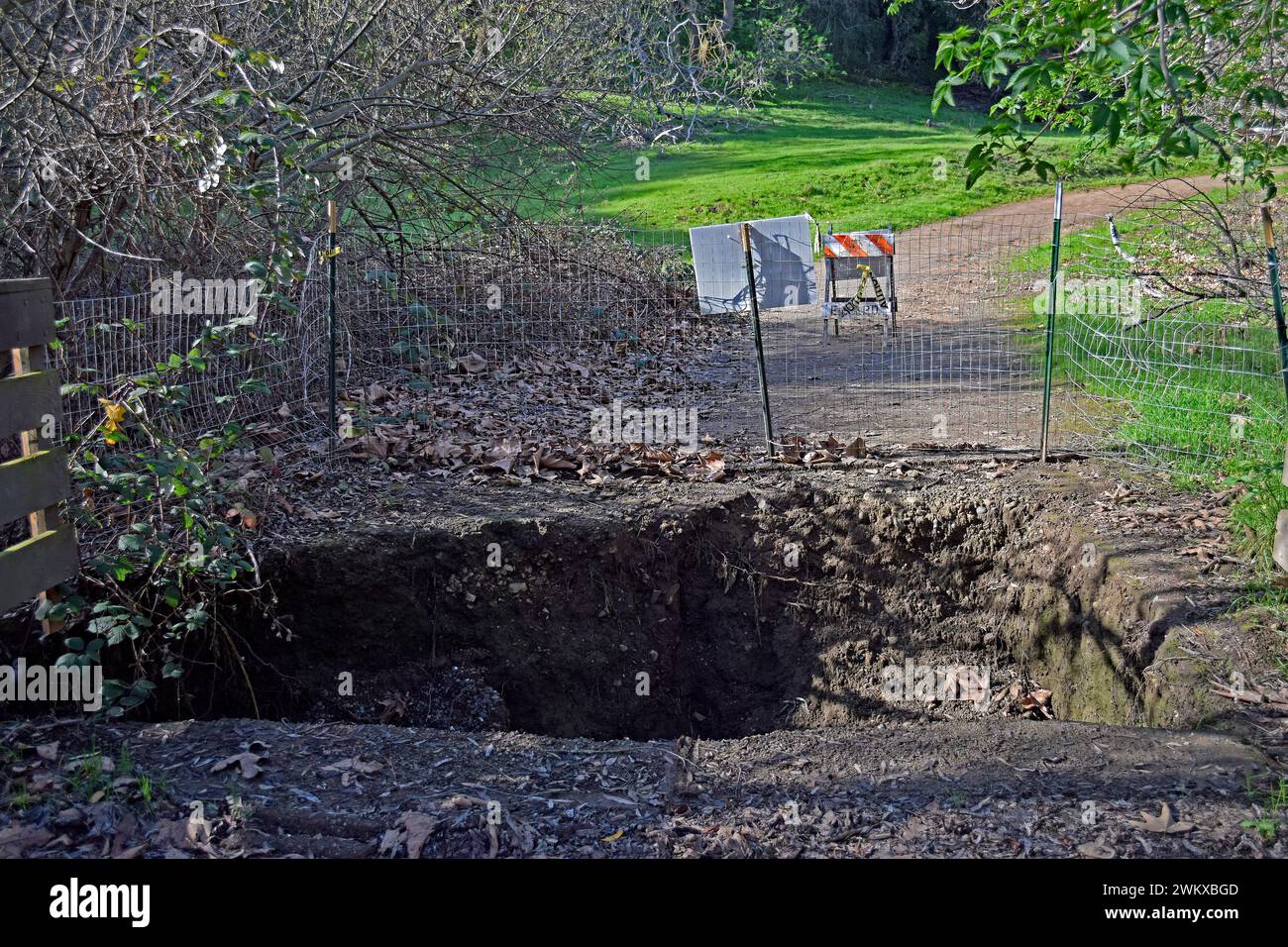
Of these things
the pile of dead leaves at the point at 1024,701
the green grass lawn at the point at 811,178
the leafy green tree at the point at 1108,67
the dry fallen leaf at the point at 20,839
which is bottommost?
the pile of dead leaves at the point at 1024,701

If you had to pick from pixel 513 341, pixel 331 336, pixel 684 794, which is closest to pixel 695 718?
pixel 684 794

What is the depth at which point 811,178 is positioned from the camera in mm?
20094

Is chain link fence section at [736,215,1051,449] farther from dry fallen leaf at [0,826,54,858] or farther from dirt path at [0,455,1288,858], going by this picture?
dry fallen leaf at [0,826,54,858]

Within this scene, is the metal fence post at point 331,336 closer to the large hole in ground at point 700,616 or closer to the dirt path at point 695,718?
the dirt path at point 695,718

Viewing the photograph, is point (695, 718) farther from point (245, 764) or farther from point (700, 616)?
point (245, 764)

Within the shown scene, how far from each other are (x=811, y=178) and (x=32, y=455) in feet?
58.3

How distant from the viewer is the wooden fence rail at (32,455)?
4254mm

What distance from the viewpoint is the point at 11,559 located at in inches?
168

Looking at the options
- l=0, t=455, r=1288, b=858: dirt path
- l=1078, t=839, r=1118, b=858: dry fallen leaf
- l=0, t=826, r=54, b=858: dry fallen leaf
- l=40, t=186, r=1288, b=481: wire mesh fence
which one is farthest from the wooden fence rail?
l=1078, t=839, r=1118, b=858: dry fallen leaf

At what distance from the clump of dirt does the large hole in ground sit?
0.04 ft

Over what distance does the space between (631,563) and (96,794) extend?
3.15m

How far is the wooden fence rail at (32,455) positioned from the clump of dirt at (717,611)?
3.72ft

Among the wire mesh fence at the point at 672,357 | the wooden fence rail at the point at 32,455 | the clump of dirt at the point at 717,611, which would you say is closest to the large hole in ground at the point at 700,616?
the clump of dirt at the point at 717,611

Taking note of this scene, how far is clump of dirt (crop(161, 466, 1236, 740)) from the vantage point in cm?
564
